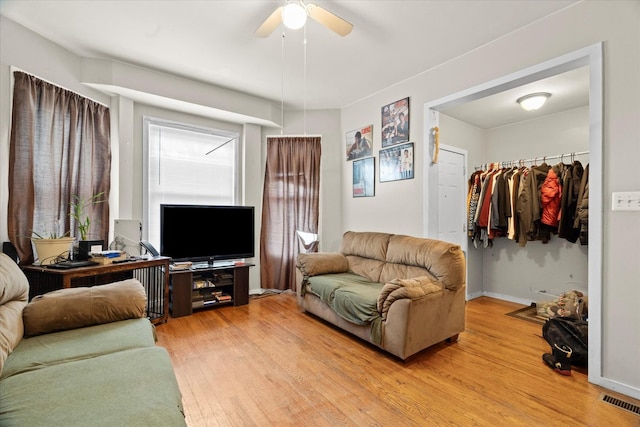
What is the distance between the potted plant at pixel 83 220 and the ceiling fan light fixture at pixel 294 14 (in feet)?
8.36

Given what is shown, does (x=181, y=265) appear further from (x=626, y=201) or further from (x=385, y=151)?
(x=626, y=201)

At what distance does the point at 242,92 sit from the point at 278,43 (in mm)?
1261

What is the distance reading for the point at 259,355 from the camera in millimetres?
2314

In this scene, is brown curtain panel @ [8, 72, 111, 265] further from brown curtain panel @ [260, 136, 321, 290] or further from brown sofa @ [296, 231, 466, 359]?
brown sofa @ [296, 231, 466, 359]

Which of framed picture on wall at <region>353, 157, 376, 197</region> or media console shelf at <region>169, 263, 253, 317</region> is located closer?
media console shelf at <region>169, 263, 253, 317</region>

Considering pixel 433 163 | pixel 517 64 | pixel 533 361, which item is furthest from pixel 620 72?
pixel 533 361

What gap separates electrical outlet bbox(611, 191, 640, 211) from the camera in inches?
70.3

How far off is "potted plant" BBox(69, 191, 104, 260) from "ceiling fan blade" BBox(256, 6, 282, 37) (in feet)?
7.57

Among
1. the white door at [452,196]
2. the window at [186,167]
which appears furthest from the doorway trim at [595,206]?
the window at [186,167]

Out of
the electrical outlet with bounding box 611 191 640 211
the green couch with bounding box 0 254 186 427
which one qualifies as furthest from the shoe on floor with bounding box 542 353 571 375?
the green couch with bounding box 0 254 186 427

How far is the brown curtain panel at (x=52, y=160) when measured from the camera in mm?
2322

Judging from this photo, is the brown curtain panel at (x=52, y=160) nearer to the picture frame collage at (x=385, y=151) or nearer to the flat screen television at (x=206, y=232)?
the flat screen television at (x=206, y=232)

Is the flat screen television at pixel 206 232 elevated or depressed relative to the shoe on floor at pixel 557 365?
elevated

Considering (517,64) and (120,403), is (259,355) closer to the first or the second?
(120,403)
